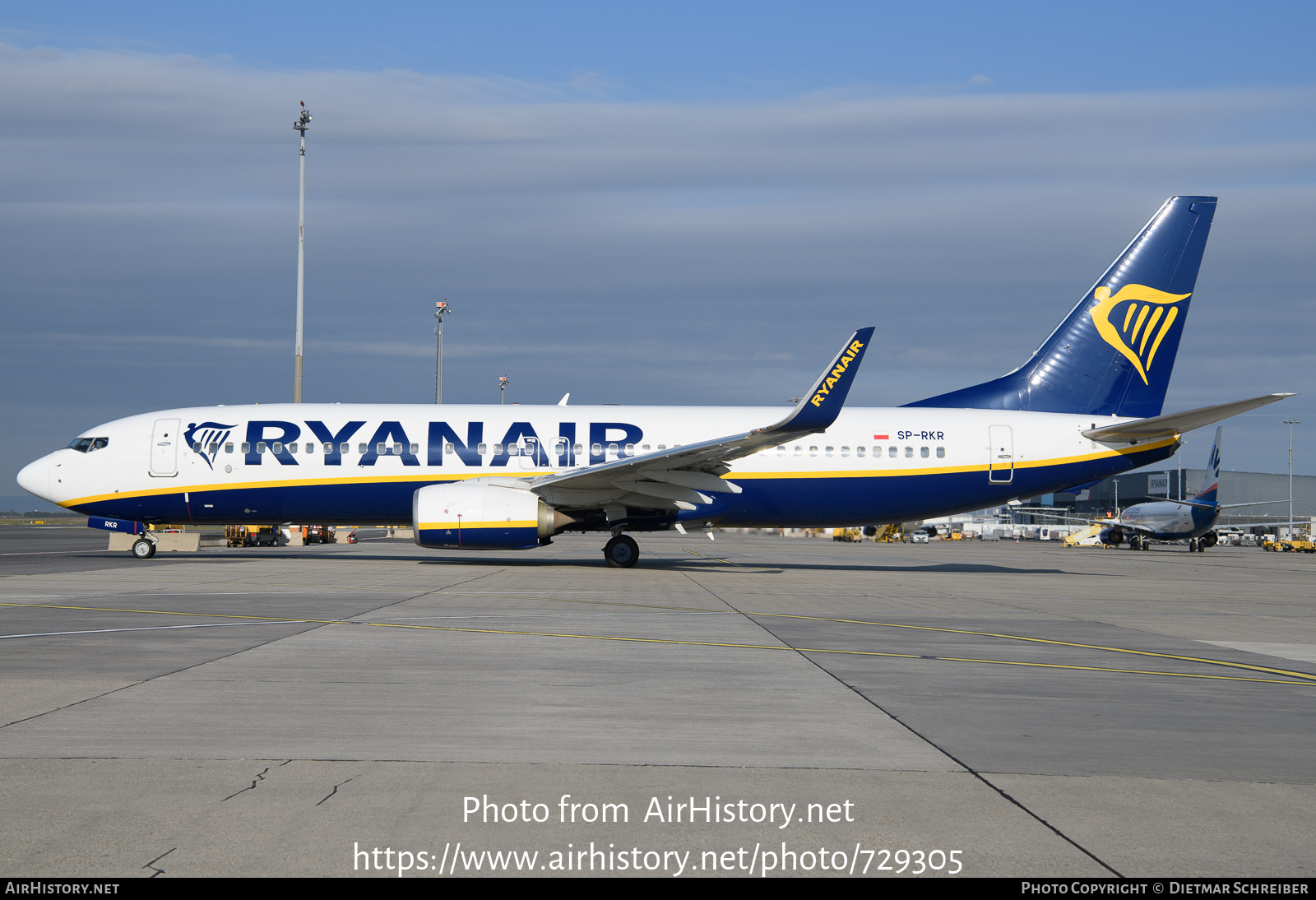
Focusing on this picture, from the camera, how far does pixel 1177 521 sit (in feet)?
216

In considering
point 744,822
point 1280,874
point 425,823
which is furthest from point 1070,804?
point 425,823

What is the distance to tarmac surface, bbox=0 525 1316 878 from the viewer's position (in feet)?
14.8

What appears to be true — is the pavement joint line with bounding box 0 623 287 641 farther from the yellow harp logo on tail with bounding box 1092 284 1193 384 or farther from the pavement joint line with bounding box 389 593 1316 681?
the yellow harp logo on tail with bounding box 1092 284 1193 384

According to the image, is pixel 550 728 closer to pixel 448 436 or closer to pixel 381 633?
pixel 381 633

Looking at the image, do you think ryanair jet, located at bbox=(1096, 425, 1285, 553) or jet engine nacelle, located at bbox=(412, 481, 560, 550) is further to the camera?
ryanair jet, located at bbox=(1096, 425, 1285, 553)

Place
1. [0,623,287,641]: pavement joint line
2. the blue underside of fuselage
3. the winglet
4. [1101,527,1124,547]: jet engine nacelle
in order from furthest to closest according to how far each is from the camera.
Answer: [1101,527,1124,547]: jet engine nacelle
the blue underside of fuselage
the winglet
[0,623,287,641]: pavement joint line

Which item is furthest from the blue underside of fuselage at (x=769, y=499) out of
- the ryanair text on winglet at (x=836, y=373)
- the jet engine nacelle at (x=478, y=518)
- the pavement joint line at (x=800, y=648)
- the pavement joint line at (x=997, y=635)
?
the pavement joint line at (x=800, y=648)

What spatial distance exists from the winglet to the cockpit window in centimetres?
1776

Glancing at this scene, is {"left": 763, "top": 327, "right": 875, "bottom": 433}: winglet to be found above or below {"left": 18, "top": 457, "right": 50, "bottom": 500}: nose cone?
above

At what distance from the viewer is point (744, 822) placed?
16.1 feet

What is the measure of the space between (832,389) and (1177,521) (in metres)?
53.2

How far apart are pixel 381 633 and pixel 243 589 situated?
726cm

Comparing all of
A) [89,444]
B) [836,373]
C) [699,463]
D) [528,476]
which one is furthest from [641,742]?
[89,444]

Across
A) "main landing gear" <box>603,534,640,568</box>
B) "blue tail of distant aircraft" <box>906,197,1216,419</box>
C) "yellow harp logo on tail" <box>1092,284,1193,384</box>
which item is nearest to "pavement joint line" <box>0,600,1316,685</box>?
"main landing gear" <box>603,534,640,568</box>
